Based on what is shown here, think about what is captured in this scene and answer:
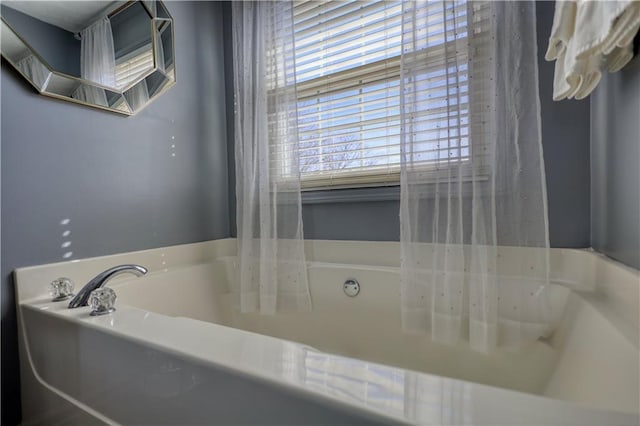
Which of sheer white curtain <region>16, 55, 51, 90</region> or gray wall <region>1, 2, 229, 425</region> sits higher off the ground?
sheer white curtain <region>16, 55, 51, 90</region>

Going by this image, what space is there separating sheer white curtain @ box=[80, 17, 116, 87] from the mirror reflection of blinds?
0.07ft

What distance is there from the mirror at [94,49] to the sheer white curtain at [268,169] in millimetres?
381

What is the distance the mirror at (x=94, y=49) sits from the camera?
1.03 m

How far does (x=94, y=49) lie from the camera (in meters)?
1.21

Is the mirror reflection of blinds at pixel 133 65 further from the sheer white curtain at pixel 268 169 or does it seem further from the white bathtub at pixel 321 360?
the white bathtub at pixel 321 360

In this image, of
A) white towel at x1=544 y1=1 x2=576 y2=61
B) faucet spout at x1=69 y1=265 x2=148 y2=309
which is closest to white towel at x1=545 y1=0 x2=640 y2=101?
white towel at x1=544 y1=1 x2=576 y2=61

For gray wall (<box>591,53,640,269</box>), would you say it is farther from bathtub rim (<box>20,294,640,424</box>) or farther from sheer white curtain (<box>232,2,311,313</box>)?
sheer white curtain (<box>232,2,311,313</box>)

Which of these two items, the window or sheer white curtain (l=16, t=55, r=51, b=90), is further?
the window

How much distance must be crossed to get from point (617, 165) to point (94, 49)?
1.78 meters

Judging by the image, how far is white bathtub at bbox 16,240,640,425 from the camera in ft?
1.35

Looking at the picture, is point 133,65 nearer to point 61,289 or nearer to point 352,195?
point 61,289

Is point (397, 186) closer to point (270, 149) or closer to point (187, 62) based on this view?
point (270, 149)

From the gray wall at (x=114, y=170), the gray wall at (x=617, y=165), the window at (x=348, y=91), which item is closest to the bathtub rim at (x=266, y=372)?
the gray wall at (x=114, y=170)

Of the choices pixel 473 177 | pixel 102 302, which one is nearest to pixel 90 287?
pixel 102 302
